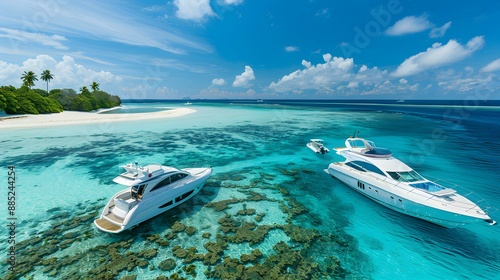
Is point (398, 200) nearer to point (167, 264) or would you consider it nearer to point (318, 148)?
point (167, 264)

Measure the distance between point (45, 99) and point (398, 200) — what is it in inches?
3690

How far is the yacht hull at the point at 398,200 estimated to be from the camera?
11.7 metres

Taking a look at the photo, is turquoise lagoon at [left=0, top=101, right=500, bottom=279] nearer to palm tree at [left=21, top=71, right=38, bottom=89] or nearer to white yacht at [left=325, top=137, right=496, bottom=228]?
white yacht at [left=325, top=137, right=496, bottom=228]

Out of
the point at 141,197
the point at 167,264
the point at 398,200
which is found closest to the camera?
the point at 167,264

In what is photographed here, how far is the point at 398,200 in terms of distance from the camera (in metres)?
13.6

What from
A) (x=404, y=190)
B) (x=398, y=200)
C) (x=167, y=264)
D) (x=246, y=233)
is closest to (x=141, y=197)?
(x=167, y=264)

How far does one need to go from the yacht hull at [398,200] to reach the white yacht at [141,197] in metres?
13.5

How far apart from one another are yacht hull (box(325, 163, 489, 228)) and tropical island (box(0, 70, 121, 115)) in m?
80.8

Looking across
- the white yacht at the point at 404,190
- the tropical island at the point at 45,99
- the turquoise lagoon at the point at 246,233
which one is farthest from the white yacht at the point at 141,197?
the tropical island at the point at 45,99

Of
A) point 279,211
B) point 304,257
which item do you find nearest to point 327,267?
point 304,257

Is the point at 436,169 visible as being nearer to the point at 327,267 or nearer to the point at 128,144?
the point at 327,267

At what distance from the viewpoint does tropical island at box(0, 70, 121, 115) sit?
54.8 m

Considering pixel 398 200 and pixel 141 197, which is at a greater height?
pixel 141 197

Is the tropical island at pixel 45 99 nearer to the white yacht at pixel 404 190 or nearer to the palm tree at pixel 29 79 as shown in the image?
the palm tree at pixel 29 79
